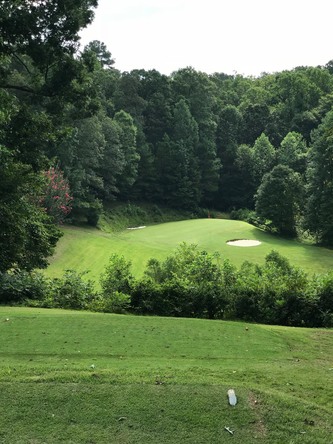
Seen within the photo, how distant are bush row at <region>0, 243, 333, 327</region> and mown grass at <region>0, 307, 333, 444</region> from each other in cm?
318

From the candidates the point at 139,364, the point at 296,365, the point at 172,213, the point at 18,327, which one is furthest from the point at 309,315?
the point at 172,213

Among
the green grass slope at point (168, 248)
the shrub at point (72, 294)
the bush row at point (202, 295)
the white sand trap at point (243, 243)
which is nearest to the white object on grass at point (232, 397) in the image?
the bush row at point (202, 295)

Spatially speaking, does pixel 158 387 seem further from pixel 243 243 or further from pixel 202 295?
pixel 243 243

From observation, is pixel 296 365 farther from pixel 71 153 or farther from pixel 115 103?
pixel 115 103

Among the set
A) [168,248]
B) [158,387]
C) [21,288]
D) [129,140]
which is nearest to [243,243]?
[168,248]

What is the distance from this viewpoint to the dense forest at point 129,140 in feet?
47.4

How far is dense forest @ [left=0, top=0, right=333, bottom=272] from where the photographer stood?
47.4 ft

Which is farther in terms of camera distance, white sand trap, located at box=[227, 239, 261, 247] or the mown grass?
white sand trap, located at box=[227, 239, 261, 247]

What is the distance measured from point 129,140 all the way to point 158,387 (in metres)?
50.6

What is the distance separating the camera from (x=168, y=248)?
1395 inches

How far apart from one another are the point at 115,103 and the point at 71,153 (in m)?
21.7

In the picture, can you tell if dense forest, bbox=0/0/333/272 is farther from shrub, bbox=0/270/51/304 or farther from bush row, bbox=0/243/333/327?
bush row, bbox=0/243/333/327

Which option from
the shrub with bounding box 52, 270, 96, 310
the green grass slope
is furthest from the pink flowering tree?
the shrub with bounding box 52, 270, 96, 310

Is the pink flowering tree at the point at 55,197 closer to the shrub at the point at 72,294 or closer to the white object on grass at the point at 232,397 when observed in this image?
the shrub at the point at 72,294
